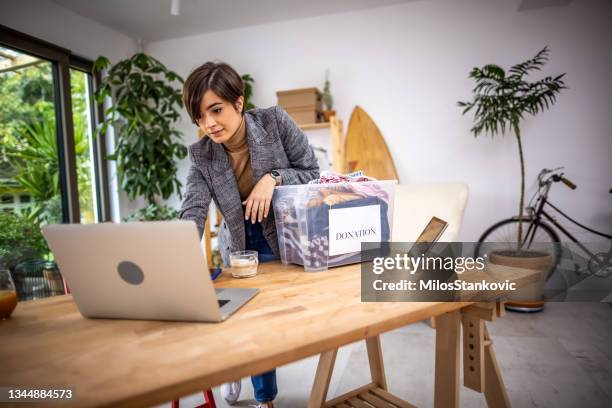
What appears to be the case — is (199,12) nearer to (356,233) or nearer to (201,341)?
(356,233)

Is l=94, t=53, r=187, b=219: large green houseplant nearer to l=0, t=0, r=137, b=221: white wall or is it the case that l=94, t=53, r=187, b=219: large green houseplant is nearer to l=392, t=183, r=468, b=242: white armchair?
l=0, t=0, r=137, b=221: white wall

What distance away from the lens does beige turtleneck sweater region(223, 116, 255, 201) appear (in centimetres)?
130

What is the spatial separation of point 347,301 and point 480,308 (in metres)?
0.35

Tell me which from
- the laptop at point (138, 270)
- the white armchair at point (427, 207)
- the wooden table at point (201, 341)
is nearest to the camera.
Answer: the wooden table at point (201, 341)

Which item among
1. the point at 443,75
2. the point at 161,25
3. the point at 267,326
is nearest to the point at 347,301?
the point at 267,326

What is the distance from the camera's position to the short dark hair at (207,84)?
3.68 feet

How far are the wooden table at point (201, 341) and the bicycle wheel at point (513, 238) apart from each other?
247 cm

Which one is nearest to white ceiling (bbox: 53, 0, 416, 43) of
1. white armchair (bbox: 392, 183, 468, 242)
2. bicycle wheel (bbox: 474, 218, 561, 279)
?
white armchair (bbox: 392, 183, 468, 242)

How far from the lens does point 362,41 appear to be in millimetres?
3449

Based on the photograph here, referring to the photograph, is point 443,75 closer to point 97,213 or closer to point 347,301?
point 347,301

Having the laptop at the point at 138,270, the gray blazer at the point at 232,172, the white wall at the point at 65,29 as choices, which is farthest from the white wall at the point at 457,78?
the laptop at the point at 138,270

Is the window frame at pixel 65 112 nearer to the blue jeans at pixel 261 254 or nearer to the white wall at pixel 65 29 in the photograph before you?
the white wall at pixel 65 29

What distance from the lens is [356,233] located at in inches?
41.3

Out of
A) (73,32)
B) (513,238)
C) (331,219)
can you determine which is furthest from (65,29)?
(513,238)
